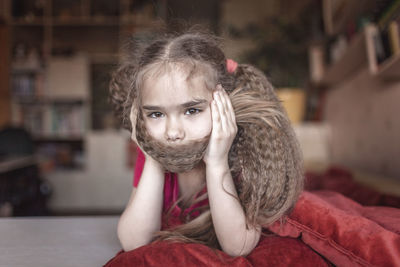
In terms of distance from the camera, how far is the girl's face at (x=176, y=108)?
58 cm

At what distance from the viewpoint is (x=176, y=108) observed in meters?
0.58

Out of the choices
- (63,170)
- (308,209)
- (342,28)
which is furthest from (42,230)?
(63,170)

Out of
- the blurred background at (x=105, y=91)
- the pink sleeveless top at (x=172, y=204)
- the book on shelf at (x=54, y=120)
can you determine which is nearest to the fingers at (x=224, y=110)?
the pink sleeveless top at (x=172, y=204)

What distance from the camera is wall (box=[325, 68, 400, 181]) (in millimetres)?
1629

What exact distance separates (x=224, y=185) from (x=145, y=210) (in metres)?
0.18

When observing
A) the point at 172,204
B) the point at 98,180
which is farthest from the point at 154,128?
the point at 98,180

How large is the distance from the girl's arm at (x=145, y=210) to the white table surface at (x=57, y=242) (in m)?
0.09

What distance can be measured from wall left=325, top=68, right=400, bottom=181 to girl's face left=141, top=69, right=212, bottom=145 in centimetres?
132

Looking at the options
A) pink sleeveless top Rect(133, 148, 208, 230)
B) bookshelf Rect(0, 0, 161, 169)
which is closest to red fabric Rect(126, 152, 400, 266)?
pink sleeveless top Rect(133, 148, 208, 230)

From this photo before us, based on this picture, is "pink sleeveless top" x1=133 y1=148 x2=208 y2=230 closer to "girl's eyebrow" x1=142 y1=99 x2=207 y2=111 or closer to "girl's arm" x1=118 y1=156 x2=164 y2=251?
"girl's arm" x1=118 y1=156 x2=164 y2=251

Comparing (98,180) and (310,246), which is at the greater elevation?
(310,246)

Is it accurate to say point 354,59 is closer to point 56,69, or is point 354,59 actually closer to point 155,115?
point 155,115

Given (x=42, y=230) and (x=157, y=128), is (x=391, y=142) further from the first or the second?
(x=42, y=230)

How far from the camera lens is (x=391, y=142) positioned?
165 cm
